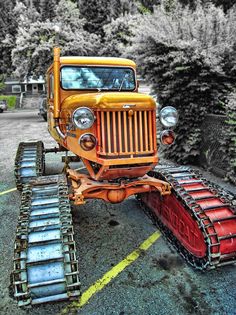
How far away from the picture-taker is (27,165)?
21.9 ft

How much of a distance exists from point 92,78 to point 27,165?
2511 mm

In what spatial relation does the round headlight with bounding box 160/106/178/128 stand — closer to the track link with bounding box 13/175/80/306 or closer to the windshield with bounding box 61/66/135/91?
the windshield with bounding box 61/66/135/91

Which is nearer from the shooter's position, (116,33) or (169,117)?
→ (169,117)

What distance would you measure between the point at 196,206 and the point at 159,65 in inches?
231

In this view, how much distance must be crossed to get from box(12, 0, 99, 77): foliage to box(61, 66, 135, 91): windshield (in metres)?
15.4

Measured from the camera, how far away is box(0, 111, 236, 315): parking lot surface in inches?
134

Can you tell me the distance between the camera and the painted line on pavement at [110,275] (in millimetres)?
3460

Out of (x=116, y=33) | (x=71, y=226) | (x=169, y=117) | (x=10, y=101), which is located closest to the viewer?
(x=71, y=226)

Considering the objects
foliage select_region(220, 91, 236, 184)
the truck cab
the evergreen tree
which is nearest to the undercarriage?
the truck cab

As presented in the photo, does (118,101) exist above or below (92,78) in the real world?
below

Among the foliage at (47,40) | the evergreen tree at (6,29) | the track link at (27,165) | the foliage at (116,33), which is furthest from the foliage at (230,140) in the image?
the evergreen tree at (6,29)

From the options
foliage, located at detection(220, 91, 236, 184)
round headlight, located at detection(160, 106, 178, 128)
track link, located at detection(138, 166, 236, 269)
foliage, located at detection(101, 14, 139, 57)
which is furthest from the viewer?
foliage, located at detection(101, 14, 139, 57)

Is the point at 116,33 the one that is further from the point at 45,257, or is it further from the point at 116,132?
the point at 45,257

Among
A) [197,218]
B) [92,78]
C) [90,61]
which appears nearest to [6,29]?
[90,61]
